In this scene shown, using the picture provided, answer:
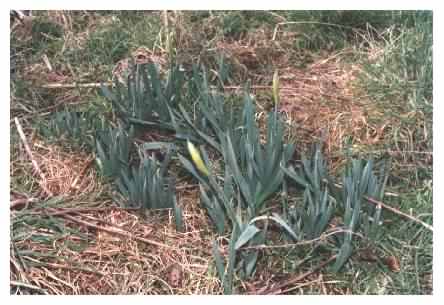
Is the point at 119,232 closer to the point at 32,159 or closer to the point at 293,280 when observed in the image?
the point at 32,159

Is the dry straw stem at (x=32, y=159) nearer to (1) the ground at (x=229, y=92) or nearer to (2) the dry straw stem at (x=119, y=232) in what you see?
(1) the ground at (x=229, y=92)

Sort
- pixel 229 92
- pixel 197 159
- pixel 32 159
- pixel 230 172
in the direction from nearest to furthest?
pixel 197 159, pixel 230 172, pixel 32 159, pixel 229 92

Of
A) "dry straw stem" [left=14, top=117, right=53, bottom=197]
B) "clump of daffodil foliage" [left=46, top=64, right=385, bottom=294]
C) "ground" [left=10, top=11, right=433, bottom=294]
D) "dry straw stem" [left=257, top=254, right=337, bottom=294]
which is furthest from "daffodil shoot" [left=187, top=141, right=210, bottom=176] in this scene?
"dry straw stem" [left=14, top=117, right=53, bottom=197]

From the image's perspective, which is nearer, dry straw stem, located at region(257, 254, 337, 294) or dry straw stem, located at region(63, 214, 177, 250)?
dry straw stem, located at region(257, 254, 337, 294)

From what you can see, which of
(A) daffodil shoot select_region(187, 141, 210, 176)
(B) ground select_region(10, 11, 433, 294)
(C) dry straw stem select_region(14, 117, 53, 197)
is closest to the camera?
(A) daffodil shoot select_region(187, 141, 210, 176)

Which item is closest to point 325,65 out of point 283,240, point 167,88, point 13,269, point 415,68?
point 415,68

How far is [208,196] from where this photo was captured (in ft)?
8.04

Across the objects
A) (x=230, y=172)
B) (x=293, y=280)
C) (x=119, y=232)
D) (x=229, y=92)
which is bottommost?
(x=293, y=280)

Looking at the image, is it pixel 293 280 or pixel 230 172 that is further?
pixel 230 172

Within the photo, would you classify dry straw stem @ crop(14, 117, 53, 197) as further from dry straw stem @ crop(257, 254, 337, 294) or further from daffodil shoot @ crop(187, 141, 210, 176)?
dry straw stem @ crop(257, 254, 337, 294)

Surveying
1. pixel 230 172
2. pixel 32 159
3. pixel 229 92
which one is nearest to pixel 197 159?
pixel 230 172

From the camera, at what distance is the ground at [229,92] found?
2.32m

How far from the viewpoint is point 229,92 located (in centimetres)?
285

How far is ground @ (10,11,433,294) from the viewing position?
2.32 meters
